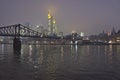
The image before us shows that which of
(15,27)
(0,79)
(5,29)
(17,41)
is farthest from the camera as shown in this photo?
(5,29)

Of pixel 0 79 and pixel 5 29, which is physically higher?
pixel 5 29

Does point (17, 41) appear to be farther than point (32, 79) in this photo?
Yes

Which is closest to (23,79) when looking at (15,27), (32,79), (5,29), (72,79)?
(32,79)

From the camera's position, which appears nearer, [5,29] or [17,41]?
[17,41]

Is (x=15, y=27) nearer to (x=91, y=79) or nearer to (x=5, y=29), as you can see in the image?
(x=5, y=29)

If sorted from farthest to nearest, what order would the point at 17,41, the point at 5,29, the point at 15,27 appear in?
the point at 5,29, the point at 15,27, the point at 17,41

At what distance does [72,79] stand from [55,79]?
2.03m

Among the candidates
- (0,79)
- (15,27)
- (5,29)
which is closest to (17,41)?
(15,27)

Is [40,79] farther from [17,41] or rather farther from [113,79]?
[17,41]

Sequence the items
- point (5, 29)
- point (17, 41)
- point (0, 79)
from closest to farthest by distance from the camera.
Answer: point (0, 79), point (17, 41), point (5, 29)

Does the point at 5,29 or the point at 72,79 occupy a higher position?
the point at 5,29

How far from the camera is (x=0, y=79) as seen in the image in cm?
2583

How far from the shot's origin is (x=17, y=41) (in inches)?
5605

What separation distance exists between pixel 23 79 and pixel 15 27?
136m
